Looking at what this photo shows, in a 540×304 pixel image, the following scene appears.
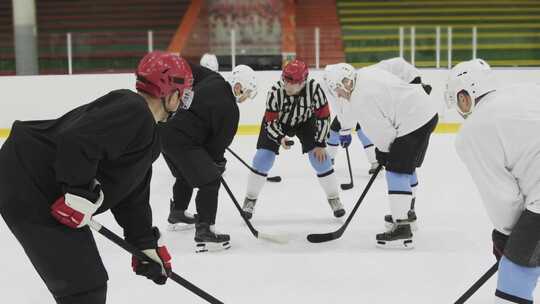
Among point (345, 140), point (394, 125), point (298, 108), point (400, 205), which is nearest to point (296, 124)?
point (298, 108)

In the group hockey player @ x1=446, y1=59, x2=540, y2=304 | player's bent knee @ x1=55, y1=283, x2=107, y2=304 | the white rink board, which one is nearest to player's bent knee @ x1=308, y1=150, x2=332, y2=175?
hockey player @ x1=446, y1=59, x2=540, y2=304

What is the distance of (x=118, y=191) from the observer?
1844 mm

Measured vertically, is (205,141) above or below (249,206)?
above

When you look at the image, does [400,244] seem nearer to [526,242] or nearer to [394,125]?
[394,125]

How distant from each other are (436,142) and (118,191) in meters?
4.87

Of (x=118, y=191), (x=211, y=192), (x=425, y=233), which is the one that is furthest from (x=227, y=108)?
(x=118, y=191)

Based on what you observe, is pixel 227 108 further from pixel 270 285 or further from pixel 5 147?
pixel 5 147

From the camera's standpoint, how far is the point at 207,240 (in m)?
3.35

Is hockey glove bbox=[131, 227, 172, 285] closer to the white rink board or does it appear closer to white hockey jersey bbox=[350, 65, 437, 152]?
white hockey jersey bbox=[350, 65, 437, 152]

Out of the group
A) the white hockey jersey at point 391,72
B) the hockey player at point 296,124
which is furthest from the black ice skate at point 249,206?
the white hockey jersey at point 391,72

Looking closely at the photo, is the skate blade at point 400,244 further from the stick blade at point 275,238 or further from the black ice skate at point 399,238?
the stick blade at point 275,238

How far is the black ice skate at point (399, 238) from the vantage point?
11.0 ft

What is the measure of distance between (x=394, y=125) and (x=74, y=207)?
6.77 feet

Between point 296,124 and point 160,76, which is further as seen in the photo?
point 296,124
